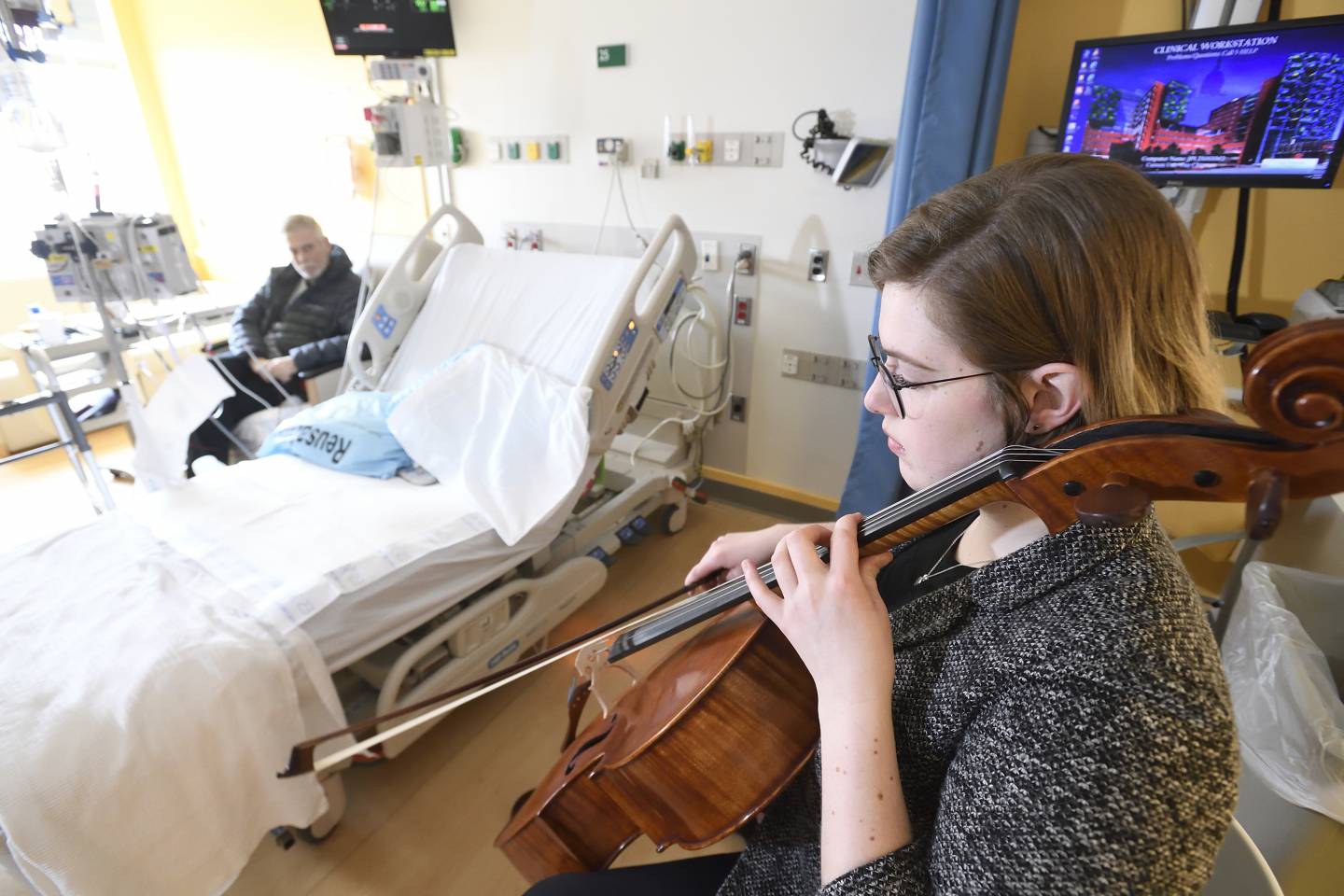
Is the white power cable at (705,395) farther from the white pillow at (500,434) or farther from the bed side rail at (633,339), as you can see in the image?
the white pillow at (500,434)

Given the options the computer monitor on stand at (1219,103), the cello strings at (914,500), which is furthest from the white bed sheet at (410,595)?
the computer monitor on stand at (1219,103)

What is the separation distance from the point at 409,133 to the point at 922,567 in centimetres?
282

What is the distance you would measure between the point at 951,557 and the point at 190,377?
77.8 inches

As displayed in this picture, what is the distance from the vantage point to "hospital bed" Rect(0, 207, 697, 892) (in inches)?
45.5

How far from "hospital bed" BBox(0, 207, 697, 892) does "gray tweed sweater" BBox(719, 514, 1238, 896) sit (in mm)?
1169

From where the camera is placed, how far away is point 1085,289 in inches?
24.0

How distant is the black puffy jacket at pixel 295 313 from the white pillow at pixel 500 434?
1.33 m

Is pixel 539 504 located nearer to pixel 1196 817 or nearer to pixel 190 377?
pixel 190 377

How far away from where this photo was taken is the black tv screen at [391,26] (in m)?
2.78

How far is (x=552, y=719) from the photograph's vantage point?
5.85 ft

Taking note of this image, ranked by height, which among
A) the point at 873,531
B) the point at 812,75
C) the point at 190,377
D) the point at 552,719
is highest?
the point at 812,75

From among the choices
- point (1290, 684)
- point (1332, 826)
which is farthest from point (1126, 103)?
point (1332, 826)

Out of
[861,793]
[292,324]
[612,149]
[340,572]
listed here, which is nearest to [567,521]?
[340,572]

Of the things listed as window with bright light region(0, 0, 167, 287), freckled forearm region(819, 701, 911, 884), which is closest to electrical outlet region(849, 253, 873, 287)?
freckled forearm region(819, 701, 911, 884)
